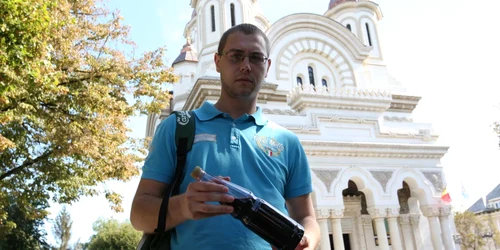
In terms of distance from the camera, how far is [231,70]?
1765 mm

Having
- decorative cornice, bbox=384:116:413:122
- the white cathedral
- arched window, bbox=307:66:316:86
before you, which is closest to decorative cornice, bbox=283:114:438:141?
the white cathedral

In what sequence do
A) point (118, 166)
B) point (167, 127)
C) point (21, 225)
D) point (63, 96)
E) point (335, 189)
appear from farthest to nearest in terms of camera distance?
point (21, 225), point (335, 189), point (118, 166), point (63, 96), point (167, 127)

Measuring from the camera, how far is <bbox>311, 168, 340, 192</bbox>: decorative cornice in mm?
14789

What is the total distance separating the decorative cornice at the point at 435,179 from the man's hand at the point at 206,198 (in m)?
16.6

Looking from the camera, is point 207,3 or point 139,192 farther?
point 207,3

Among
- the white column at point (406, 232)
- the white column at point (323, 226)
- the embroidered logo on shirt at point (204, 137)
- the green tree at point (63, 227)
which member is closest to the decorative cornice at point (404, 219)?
the white column at point (406, 232)

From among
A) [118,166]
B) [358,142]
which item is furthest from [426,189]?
[118,166]

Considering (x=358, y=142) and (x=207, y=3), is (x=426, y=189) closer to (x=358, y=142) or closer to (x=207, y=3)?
(x=358, y=142)

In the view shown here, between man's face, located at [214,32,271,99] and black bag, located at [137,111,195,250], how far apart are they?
0.23 meters

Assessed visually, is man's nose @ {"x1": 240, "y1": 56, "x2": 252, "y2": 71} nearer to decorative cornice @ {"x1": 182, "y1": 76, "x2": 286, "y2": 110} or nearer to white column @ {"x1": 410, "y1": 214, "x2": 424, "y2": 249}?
decorative cornice @ {"x1": 182, "y1": 76, "x2": 286, "y2": 110}

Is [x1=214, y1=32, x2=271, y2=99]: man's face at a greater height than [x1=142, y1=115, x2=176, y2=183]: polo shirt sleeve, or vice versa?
[x1=214, y1=32, x2=271, y2=99]: man's face

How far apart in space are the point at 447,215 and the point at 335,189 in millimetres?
4830

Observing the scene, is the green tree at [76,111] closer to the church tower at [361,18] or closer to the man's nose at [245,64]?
the man's nose at [245,64]

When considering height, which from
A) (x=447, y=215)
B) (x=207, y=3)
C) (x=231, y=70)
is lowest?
(x=231, y=70)
